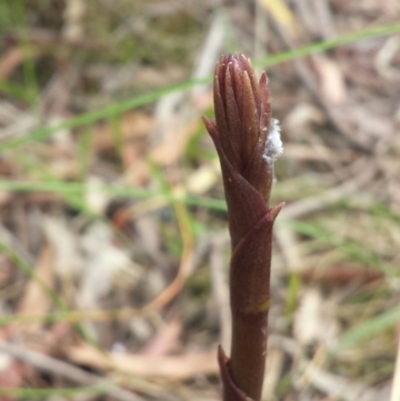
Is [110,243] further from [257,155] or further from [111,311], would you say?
[257,155]

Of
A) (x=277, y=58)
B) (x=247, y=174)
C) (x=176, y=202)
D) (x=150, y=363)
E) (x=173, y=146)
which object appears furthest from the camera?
(x=173, y=146)

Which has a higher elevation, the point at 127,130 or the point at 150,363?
the point at 127,130

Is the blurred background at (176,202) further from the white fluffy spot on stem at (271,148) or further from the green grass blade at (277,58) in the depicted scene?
the white fluffy spot on stem at (271,148)

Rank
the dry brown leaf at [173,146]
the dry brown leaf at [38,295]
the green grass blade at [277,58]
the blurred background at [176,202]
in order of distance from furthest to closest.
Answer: the dry brown leaf at [173,146] < the dry brown leaf at [38,295] < the blurred background at [176,202] < the green grass blade at [277,58]

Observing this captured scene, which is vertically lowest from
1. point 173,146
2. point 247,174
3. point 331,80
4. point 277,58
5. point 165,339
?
point 247,174

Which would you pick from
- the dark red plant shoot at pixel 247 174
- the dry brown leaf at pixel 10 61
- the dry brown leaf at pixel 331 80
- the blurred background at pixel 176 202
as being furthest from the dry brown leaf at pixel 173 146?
the dark red plant shoot at pixel 247 174

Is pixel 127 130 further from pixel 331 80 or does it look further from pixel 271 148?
pixel 271 148

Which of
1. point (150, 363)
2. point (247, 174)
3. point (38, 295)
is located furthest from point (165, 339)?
point (247, 174)
